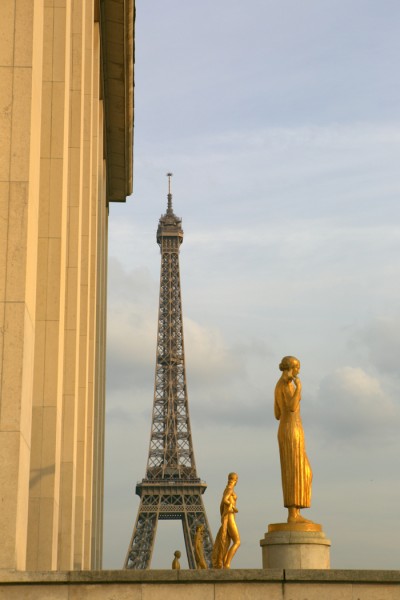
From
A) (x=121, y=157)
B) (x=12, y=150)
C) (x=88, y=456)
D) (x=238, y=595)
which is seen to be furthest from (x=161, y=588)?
(x=121, y=157)

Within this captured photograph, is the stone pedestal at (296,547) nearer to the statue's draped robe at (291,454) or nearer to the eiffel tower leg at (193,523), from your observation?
the statue's draped robe at (291,454)

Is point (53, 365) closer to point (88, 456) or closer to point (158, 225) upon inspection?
point (88, 456)

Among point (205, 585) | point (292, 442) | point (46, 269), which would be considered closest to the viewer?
point (205, 585)

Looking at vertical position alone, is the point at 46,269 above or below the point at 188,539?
below

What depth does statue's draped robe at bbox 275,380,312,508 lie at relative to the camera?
20.3 metres

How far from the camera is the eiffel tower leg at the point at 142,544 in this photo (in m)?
92.5

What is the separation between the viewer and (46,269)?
62.0 ft

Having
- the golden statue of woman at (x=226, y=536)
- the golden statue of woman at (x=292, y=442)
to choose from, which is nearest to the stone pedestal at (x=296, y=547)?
the golden statue of woman at (x=292, y=442)

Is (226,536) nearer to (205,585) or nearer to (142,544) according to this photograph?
(205,585)

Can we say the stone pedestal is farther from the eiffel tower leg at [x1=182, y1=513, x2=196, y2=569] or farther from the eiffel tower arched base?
the eiffel tower leg at [x1=182, y1=513, x2=196, y2=569]

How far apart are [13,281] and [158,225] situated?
10315 centimetres

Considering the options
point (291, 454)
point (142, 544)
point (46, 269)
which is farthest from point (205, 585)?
point (142, 544)

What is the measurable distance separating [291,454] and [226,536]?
9.23ft

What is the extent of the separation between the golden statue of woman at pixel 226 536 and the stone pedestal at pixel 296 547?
208cm
